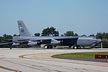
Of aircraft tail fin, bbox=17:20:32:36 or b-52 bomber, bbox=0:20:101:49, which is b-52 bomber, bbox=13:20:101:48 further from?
aircraft tail fin, bbox=17:20:32:36

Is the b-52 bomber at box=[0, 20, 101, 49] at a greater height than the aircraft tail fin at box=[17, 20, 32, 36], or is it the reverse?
the aircraft tail fin at box=[17, 20, 32, 36]

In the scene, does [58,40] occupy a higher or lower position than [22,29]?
lower

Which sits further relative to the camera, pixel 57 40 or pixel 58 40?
pixel 58 40

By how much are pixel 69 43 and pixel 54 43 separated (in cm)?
667

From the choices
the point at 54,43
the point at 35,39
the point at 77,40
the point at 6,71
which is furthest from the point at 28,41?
the point at 6,71

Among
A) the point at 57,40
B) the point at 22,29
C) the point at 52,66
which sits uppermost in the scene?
the point at 22,29

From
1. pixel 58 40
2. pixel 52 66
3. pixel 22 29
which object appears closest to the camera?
pixel 52 66

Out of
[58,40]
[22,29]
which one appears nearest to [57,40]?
[58,40]

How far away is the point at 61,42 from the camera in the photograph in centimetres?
9269

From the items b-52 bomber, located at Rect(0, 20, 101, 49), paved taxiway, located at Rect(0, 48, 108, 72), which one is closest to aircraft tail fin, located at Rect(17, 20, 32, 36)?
b-52 bomber, located at Rect(0, 20, 101, 49)

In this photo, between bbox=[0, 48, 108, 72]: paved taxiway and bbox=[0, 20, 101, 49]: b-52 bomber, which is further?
bbox=[0, 20, 101, 49]: b-52 bomber

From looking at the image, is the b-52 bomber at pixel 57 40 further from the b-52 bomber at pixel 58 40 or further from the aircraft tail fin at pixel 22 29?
the aircraft tail fin at pixel 22 29

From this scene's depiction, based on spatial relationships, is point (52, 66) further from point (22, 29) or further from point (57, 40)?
point (22, 29)

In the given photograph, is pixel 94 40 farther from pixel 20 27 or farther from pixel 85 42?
pixel 20 27
